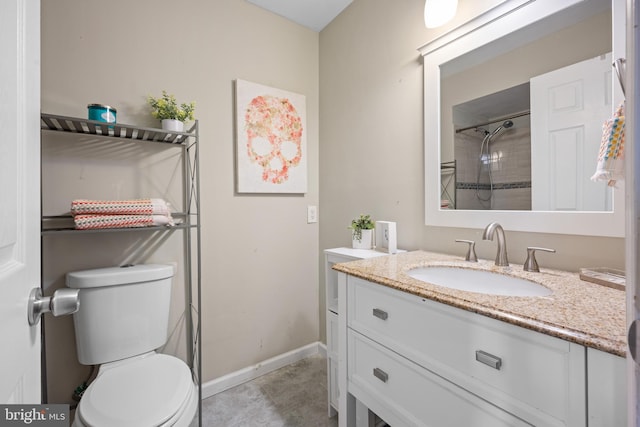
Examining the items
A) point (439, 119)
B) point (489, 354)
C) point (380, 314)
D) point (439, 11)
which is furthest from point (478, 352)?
point (439, 11)

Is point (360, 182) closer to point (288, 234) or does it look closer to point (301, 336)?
point (288, 234)

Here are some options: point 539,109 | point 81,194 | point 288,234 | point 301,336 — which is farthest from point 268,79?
point 301,336

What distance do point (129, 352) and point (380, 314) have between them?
1203 millimetres

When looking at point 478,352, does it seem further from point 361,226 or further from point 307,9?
point 307,9

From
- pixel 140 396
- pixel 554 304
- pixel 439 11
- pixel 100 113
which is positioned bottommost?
pixel 140 396

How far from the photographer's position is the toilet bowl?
0.90 m

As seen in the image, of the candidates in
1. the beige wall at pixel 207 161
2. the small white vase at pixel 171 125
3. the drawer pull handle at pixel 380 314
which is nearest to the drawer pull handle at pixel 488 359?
the drawer pull handle at pixel 380 314

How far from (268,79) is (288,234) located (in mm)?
1106

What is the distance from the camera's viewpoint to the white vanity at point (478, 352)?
0.55m

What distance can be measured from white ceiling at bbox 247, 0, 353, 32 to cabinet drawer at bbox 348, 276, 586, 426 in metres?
1.90

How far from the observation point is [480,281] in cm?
111

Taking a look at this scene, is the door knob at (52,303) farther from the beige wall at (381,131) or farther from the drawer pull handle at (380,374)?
the beige wall at (381,131)

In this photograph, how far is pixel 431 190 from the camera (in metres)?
1.42

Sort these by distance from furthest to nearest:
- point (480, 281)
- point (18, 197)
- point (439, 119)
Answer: point (439, 119), point (480, 281), point (18, 197)
